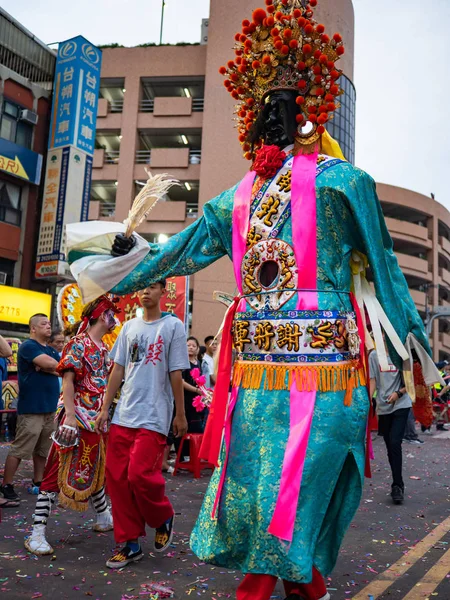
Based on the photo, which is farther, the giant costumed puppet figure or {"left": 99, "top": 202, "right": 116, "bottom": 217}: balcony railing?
{"left": 99, "top": 202, "right": 116, "bottom": 217}: balcony railing

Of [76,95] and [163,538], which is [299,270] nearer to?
[163,538]

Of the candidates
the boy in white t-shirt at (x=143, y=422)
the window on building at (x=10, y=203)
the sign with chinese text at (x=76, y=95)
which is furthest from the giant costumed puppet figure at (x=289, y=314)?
the window on building at (x=10, y=203)

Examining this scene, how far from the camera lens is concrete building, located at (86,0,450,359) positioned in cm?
2481

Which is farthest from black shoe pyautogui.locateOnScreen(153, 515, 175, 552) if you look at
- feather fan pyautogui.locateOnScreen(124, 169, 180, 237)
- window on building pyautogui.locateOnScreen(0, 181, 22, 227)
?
window on building pyautogui.locateOnScreen(0, 181, 22, 227)

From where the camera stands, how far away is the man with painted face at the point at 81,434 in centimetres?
435

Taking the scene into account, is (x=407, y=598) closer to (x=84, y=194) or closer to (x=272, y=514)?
(x=272, y=514)

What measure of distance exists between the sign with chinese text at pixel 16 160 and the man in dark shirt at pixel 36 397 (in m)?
11.6

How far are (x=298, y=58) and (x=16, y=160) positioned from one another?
15.0 meters

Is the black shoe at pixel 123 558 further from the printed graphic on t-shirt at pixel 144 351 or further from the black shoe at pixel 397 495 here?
the black shoe at pixel 397 495

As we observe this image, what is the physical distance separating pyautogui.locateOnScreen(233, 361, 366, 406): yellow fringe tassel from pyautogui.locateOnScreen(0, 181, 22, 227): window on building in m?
15.6

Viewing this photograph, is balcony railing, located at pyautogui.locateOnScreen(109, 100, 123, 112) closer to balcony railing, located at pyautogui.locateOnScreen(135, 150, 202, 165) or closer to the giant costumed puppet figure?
balcony railing, located at pyautogui.locateOnScreen(135, 150, 202, 165)

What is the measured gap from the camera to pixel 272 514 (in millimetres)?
2439

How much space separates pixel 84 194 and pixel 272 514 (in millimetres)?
14750

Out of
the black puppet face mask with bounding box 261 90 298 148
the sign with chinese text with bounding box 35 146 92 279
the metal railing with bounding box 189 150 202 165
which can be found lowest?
the black puppet face mask with bounding box 261 90 298 148
